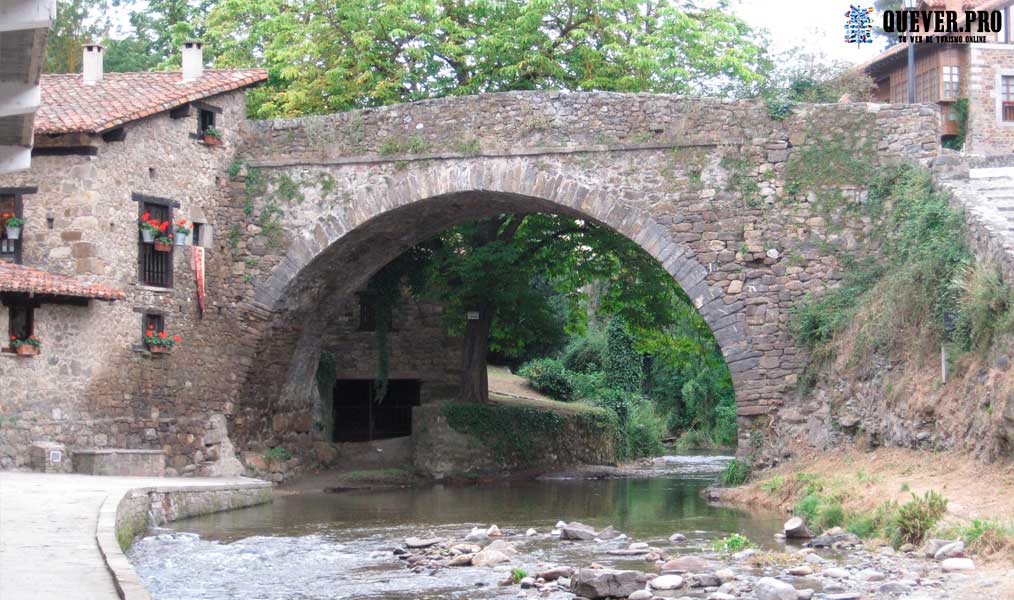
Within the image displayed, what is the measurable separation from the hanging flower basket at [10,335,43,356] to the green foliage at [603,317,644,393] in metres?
17.1

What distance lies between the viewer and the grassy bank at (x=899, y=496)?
11.1m

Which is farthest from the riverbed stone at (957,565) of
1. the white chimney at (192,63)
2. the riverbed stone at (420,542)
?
the white chimney at (192,63)

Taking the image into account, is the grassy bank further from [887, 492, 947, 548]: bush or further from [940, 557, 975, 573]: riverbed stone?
[940, 557, 975, 573]: riverbed stone

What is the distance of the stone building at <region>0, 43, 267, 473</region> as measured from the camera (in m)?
17.2

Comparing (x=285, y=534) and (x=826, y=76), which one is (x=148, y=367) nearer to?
(x=285, y=534)

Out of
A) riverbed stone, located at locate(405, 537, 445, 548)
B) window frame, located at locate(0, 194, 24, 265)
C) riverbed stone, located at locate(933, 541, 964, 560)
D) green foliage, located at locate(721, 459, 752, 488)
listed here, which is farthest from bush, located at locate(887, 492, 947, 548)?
window frame, located at locate(0, 194, 24, 265)

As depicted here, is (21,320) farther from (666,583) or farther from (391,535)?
(666,583)

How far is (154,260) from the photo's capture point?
755 inches

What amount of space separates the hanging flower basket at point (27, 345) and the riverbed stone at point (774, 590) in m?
11.0

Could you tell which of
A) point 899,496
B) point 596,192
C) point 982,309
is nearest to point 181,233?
point 596,192

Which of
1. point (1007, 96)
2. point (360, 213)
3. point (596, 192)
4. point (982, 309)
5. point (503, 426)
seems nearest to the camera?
point (982, 309)

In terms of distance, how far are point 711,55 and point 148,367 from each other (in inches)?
479

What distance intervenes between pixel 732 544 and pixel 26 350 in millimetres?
9761

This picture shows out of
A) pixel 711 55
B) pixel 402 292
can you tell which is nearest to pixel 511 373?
pixel 402 292
